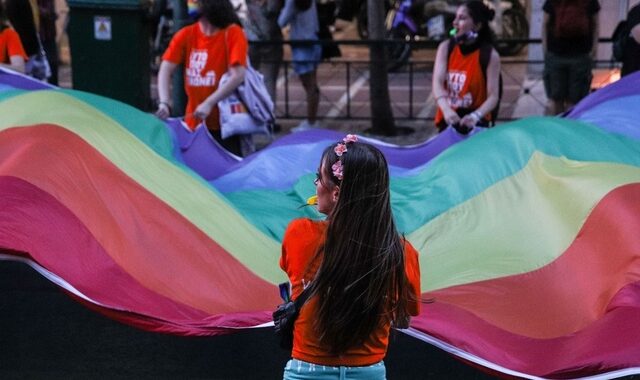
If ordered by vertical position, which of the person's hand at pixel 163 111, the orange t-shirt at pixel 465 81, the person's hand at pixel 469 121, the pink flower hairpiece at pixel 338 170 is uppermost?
the pink flower hairpiece at pixel 338 170

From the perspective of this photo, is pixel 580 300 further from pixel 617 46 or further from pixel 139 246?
Result: pixel 617 46

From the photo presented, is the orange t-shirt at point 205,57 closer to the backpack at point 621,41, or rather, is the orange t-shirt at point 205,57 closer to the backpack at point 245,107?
the backpack at point 245,107

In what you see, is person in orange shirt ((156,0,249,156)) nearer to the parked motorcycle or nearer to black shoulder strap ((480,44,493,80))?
black shoulder strap ((480,44,493,80))

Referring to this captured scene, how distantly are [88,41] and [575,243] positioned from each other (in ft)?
19.1

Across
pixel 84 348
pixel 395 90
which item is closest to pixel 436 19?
pixel 395 90

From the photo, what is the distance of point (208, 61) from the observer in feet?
24.8

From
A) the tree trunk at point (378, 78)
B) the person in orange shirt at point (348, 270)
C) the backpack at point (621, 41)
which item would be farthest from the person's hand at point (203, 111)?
the tree trunk at point (378, 78)

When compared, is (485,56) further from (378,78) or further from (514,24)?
(514,24)

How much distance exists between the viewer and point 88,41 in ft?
31.8

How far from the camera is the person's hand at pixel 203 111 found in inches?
291

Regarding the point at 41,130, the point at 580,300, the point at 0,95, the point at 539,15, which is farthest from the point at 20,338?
the point at 539,15

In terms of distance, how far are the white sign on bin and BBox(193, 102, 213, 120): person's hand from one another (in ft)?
8.25

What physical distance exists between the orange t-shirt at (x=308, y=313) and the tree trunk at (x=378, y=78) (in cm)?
818

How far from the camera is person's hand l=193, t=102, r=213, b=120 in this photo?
7.39m
